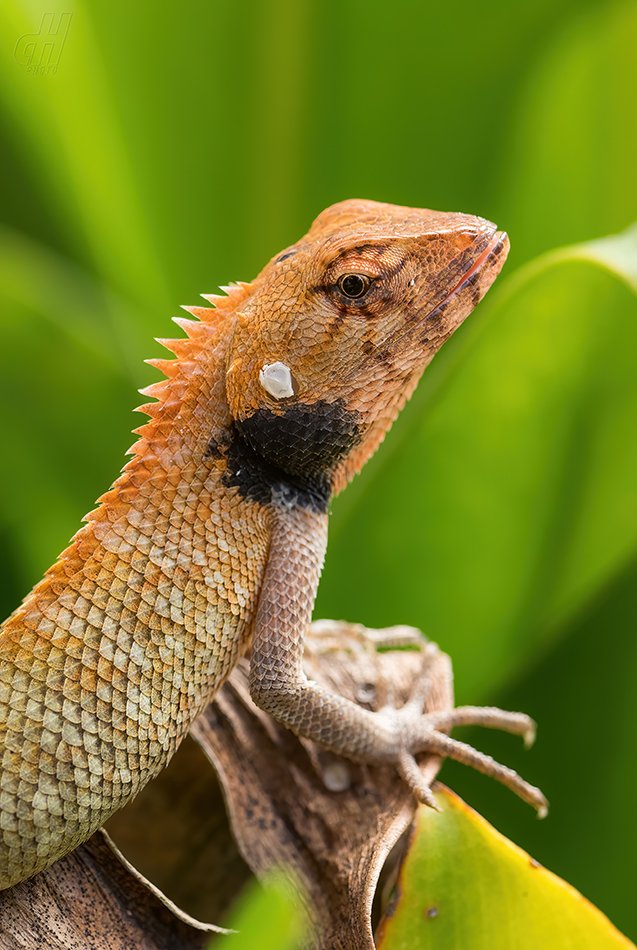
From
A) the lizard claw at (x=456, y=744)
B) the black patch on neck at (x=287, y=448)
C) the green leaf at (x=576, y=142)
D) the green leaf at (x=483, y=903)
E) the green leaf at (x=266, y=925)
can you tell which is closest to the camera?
the green leaf at (x=266, y=925)

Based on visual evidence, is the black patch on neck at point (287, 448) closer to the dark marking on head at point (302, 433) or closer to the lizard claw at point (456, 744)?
the dark marking on head at point (302, 433)

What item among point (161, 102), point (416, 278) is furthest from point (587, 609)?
point (161, 102)

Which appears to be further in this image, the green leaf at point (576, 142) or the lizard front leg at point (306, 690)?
the green leaf at point (576, 142)

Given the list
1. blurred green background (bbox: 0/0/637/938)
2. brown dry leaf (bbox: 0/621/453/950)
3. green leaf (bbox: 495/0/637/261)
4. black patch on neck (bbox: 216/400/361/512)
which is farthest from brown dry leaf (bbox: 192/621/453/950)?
green leaf (bbox: 495/0/637/261)

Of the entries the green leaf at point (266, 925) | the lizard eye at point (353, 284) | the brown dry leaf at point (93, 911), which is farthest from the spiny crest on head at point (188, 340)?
the green leaf at point (266, 925)

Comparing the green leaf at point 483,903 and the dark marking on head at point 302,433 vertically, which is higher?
the dark marking on head at point 302,433

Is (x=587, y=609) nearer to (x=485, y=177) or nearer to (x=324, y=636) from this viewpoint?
(x=324, y=636)

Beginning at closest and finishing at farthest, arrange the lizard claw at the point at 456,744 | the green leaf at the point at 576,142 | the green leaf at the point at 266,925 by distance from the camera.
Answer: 1. the green leaf at the point at 266,925
2. the lizard claw at the point at 456,744
3. the green leaf at the point at 576,142
